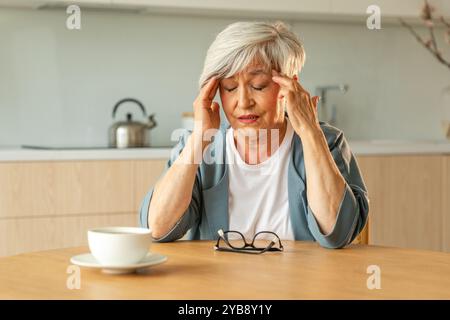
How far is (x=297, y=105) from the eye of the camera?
214 centimetres

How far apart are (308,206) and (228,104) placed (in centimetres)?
Result: 36

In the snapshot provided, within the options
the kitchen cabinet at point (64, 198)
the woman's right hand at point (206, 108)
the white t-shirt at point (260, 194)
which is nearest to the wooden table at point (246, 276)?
the white t-shirt at point (260, 194)

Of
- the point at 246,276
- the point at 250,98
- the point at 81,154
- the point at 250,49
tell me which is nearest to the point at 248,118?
the point at 250,98

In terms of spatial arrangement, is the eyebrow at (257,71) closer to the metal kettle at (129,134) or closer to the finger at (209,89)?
the finger at (209,89)

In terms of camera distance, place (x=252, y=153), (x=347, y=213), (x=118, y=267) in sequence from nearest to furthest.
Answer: (x=118, y=267) < (x=347, y=213) < (x=252, y=153)

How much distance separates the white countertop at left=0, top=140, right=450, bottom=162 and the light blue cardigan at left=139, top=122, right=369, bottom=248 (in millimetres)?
1576

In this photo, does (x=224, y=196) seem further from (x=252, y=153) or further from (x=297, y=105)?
(x=297, y=105)

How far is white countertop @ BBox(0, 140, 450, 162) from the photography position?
366cm

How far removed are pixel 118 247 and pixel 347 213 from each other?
679 mm

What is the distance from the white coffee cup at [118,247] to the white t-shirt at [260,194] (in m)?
0.64

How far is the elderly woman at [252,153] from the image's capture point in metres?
2.08

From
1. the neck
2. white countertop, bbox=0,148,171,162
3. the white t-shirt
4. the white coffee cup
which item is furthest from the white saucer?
white countertop, bbox=0,148,171,162
